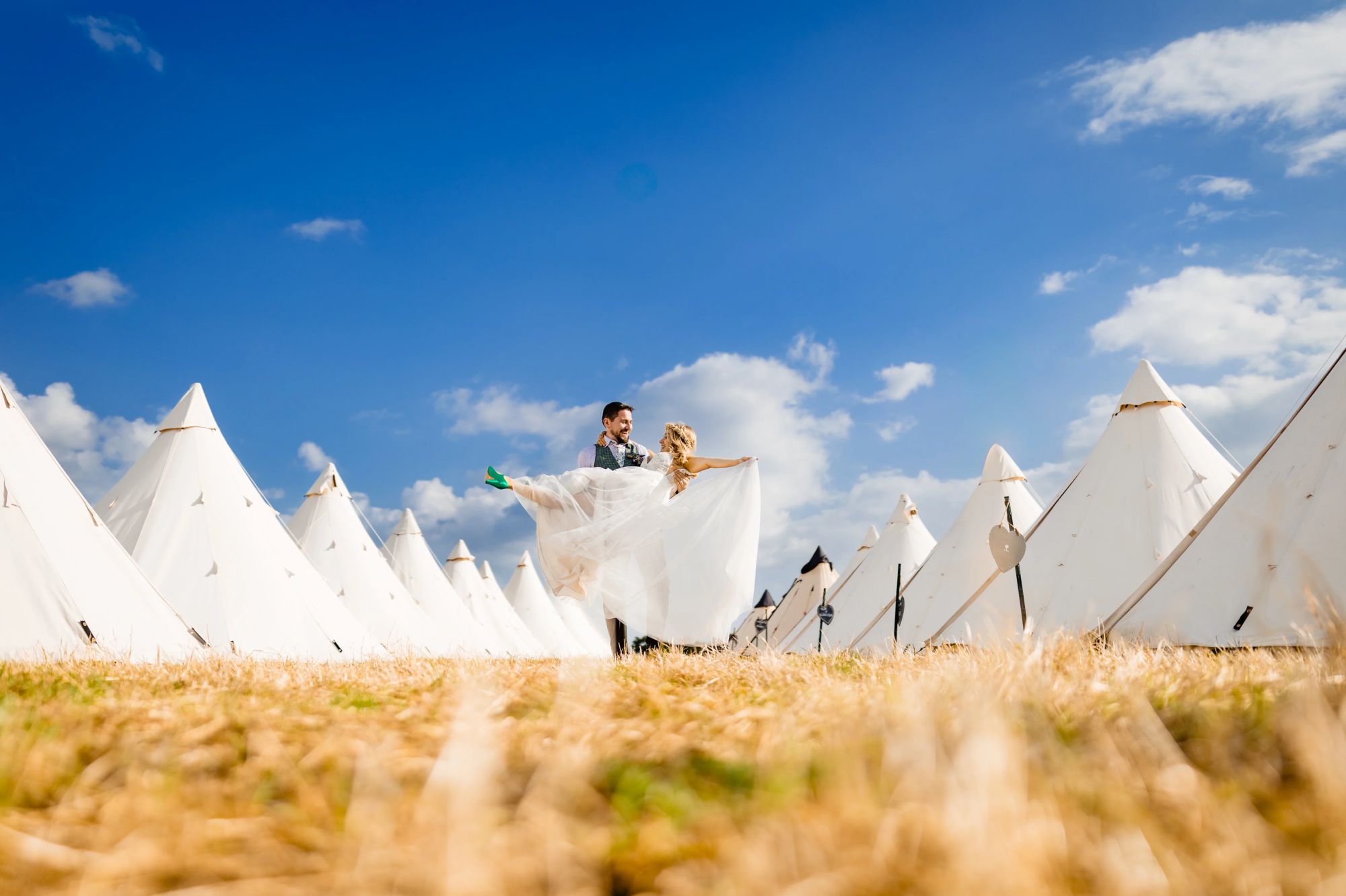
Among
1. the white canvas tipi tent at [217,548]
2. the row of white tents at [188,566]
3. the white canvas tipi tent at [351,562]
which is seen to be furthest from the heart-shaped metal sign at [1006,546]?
the white canvas tipi tent at [351,562]

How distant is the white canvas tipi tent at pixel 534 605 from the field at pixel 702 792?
2741cm

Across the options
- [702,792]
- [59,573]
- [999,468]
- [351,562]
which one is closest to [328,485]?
[351,562]

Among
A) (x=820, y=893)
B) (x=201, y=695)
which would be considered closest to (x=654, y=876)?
(x=820, y=893)

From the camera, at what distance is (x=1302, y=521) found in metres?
5.79

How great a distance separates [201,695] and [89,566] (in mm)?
6476

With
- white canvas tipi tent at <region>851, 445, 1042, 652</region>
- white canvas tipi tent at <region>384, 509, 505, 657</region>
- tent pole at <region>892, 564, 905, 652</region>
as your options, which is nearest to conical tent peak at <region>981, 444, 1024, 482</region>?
white canvas tipi tent at <region>851, 445, 1042, 652</region>

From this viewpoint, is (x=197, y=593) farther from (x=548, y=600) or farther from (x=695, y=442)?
(x=548, y=600)

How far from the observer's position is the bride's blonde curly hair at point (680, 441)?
643 cm

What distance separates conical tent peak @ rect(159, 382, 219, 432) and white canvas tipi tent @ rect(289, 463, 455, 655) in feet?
13.8

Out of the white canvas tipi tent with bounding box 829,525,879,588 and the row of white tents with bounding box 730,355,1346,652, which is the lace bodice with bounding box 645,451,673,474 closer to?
the row of white tents with bounding box 730,355,1346,652

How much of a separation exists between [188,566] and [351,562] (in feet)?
17.5

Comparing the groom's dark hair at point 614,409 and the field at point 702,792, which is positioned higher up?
the groom's dark hair at point 614,409

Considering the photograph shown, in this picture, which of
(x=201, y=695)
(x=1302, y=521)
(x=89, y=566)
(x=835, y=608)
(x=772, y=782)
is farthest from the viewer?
(x=835, y=608)

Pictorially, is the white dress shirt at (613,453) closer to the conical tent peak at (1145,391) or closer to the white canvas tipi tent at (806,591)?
the conical tent peak at (1145,391)
